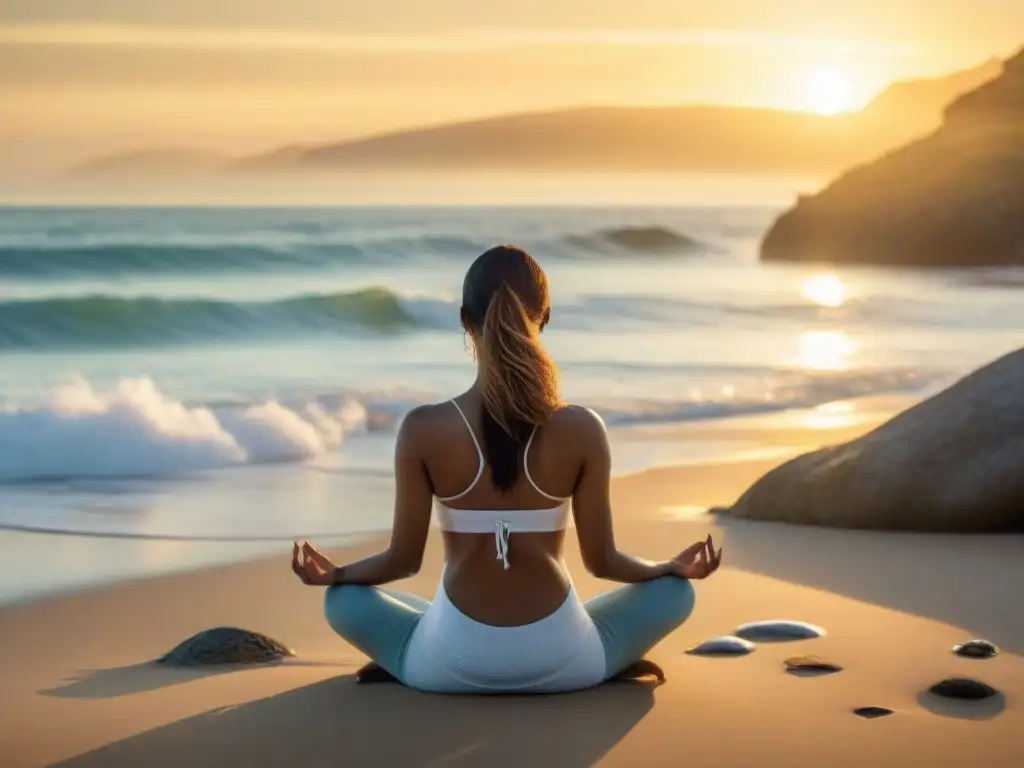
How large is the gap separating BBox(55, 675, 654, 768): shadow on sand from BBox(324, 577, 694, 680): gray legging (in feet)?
0.34

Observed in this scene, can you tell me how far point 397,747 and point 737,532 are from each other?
3940 millimetres

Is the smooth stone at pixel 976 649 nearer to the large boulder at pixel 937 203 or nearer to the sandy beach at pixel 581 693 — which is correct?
the sandy beach at pixel 581 693

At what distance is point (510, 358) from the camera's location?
4520 mm

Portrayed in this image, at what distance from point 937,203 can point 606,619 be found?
1769 inches

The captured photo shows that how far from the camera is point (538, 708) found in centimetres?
473

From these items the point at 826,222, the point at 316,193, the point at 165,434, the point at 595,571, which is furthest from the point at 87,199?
the point at 595,571

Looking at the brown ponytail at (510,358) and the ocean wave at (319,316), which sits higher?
the ocean wave at (319,316)

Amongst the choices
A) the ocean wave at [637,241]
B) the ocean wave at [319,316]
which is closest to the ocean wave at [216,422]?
the ocean wave at [319,316]

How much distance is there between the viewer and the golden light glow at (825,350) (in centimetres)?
1705

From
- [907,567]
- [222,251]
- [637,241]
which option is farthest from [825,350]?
[637,241]

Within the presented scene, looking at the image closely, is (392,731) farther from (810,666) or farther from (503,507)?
(810,666)

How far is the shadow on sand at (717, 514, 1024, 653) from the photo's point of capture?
6.25m

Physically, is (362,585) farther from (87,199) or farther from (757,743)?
(87,199)

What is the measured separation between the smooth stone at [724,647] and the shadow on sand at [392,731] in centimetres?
71
